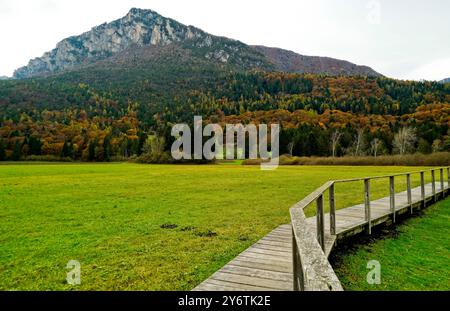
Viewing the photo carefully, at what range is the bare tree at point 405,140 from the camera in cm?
8269

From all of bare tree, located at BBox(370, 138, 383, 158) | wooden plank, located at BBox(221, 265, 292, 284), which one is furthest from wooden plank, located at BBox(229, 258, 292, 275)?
bare tree, located at BBox(370, 138, 383, 158)

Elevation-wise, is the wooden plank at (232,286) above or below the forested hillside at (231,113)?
below

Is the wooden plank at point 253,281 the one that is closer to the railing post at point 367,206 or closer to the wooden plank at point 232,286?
the wooden plank at point 232,286

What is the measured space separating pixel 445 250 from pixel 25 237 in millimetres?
12901

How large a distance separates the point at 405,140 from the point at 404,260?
86.6 meters

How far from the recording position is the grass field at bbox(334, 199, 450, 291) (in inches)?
263

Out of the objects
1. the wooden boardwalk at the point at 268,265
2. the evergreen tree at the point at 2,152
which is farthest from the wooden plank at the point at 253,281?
the evergreen tree at the point at 2,152

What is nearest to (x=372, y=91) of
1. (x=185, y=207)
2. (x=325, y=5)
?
(x=325, y=5)

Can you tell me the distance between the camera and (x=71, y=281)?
19.6ft

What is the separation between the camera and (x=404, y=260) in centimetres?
822

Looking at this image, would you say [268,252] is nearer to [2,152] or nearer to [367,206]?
[367,206]

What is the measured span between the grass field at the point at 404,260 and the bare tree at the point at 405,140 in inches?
3204

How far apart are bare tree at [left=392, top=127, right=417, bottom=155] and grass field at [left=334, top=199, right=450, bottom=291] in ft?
267

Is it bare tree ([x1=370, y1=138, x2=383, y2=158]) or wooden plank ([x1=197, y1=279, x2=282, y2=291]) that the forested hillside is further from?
wooden plank ([x1=197, y1=279, x2=282, y2=291])
